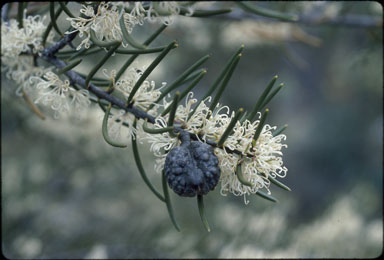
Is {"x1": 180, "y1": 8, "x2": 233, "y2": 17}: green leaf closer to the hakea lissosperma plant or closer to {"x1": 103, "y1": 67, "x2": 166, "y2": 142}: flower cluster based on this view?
the hakea lissosperma plant

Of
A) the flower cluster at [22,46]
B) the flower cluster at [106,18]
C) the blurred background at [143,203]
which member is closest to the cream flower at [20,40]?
the flower cluster at [22,46]

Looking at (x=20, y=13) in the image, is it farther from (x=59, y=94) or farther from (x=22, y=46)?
(x=59, y=94)

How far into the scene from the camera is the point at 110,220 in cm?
162

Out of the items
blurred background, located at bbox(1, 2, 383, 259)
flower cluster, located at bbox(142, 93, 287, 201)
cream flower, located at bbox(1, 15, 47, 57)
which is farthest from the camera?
blurred background, located at bbox(1, 2, 383, 259)

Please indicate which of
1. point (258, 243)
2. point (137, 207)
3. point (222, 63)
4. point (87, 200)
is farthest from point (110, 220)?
point (222, 63)

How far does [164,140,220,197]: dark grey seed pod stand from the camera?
1.67 feet

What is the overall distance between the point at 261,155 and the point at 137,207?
1.38 m

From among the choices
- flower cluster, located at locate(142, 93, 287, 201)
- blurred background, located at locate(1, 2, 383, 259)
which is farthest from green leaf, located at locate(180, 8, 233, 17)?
blurred background, located at locate(1, 2, 383, 259)

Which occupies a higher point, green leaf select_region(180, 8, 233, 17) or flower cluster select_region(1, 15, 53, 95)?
green leaf select_region(180, 8, 233, 17)

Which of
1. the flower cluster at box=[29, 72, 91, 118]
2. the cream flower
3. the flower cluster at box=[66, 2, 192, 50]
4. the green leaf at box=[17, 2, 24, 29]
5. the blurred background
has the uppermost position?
the flower cluster at box=[66, 2, 192, 50]

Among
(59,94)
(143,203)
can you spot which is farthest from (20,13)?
(143,203)

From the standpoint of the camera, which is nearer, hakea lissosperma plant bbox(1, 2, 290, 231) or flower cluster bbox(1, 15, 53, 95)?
hakea lissosperma plant bbox(1, 2, 290, 231)

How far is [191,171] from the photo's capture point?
1.67 feet

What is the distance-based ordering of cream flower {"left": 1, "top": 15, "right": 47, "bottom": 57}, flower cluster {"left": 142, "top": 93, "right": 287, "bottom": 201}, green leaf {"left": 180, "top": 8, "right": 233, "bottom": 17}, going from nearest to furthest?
green leaf {"left": 180, "top": 8, "right": 233, "bottom": 17} → flower cluster {"left": 142, "top": 93, "right": 287, "bottom": 201} → cream flower {"left": 1, "top": 15, "right": 47, "bottom": 57}
